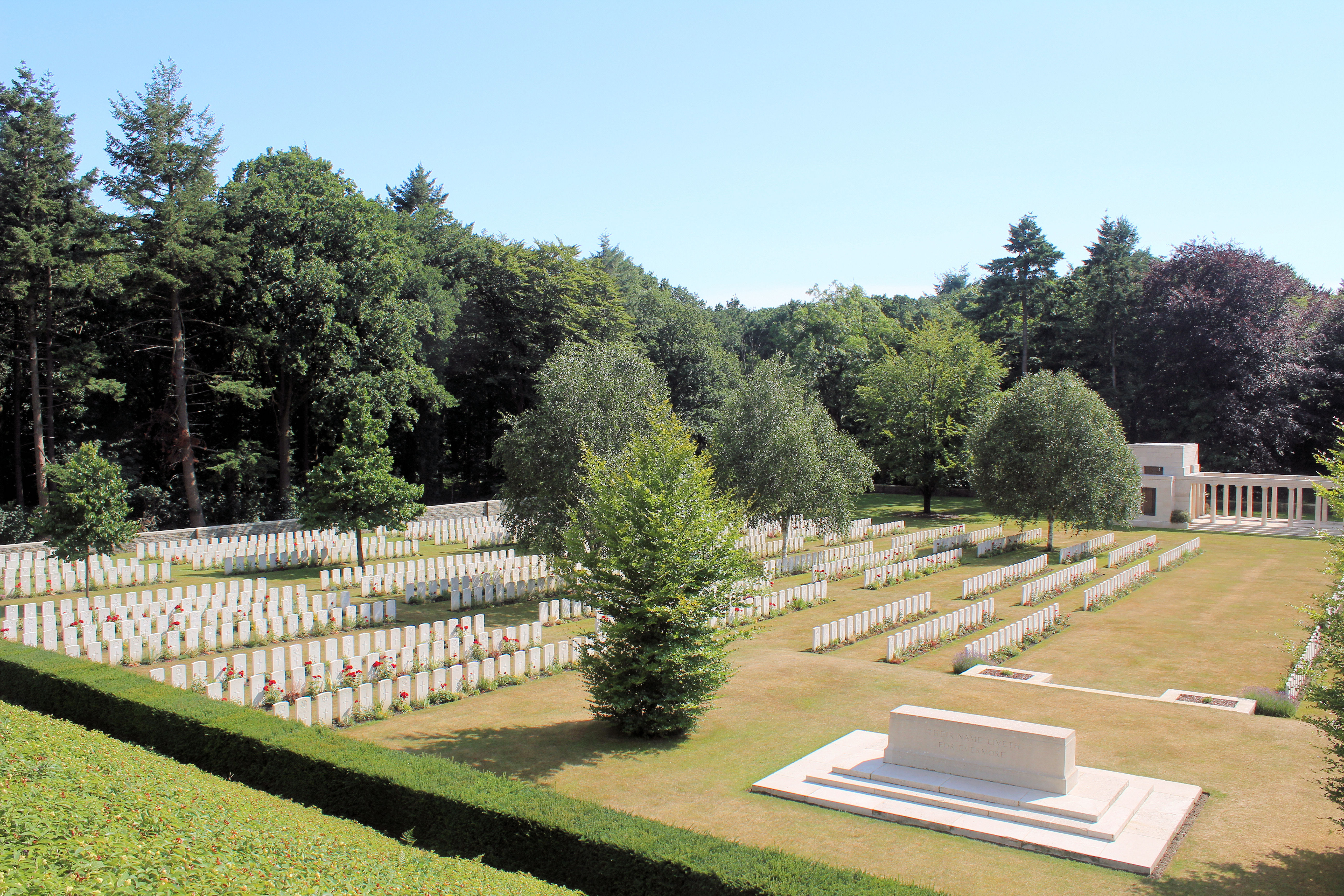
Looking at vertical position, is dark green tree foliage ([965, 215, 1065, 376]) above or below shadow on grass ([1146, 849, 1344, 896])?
above

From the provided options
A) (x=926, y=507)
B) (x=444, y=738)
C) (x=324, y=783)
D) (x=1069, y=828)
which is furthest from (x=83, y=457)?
(x=926, y=507)

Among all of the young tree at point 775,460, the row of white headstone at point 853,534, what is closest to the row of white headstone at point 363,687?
the young tree at point 775,460

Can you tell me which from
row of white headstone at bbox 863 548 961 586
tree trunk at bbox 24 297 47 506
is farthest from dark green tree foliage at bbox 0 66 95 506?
row of white headstone at bbox 863 548 961 586

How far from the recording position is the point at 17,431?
120 feet

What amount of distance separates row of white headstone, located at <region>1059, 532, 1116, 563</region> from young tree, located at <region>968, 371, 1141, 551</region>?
1057 millimetres

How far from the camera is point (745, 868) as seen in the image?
26.5 ft

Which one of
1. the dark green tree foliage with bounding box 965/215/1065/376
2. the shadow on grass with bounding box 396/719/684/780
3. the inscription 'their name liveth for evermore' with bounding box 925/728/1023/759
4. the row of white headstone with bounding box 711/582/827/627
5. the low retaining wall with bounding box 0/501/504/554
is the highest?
the dark green tree foliage with bounding box 965/215/1065/376

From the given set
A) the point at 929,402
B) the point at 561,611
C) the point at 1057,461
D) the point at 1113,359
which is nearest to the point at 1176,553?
the point at 1057,461

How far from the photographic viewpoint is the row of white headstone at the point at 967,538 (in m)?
39.8

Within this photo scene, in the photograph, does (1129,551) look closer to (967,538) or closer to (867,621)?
(967,538)

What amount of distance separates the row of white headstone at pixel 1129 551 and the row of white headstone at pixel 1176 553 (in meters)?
0.89

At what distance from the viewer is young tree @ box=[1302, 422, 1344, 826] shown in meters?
9.77

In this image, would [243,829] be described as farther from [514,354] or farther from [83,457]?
[514,354]

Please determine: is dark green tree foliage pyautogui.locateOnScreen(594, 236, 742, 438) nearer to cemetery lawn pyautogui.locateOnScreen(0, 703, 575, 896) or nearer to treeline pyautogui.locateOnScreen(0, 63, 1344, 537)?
treeline pyautogui.locateOnScreen(0, 63, 1344, 537)
